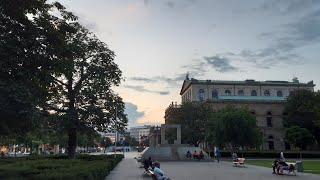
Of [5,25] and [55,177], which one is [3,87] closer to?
[5,25]

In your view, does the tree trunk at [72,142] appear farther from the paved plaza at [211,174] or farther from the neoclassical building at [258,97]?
the neoclassical building at [258,97]

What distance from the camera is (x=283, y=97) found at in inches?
5507

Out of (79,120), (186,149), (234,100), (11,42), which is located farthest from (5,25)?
(234,100)

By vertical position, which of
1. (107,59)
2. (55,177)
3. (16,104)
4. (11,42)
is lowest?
(55,177)

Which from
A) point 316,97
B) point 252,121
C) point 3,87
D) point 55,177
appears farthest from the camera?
point 316,97

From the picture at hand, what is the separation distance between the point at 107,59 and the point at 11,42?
36903 millimetres

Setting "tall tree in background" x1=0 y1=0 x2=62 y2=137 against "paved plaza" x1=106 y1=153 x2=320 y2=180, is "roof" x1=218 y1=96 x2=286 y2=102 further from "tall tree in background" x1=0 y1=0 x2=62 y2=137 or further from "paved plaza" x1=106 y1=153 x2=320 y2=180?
"tall tree in background" x1=0 y1=0 x2=62 y2=137

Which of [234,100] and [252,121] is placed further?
[234,100]

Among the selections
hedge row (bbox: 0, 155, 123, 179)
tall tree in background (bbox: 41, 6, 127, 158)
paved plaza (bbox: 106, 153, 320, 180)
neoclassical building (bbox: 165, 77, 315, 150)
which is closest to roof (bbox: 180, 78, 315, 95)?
neoclassical building (bbox: 165, 77, 315, 150)

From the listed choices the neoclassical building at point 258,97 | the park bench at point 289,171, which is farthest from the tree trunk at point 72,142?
the neoclassical building at point 258,97

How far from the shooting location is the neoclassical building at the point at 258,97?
127m

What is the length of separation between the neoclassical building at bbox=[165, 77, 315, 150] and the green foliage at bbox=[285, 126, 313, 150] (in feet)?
76.6

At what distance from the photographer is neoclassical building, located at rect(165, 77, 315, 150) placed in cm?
12656

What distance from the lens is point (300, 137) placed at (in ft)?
316
